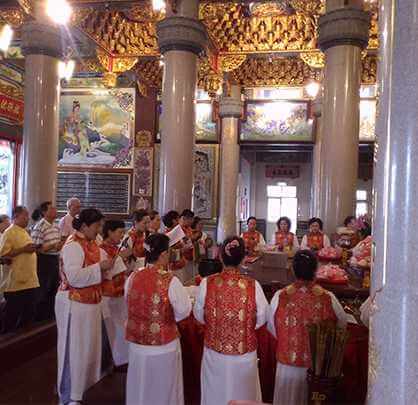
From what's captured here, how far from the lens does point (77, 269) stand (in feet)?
11.0

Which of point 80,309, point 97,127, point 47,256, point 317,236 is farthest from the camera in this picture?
point 97,127

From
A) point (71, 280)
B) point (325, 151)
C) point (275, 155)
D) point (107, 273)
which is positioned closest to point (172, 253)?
point (107, 273)

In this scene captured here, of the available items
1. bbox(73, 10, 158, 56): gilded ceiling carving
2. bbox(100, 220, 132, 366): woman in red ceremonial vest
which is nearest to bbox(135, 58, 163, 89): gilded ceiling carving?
bbox(73, 10, 158, 56): gilded ceiling carving

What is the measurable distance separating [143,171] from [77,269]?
9.21 metres

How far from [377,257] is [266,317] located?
1.29 meters

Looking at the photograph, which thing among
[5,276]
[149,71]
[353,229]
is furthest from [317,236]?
[149,71]

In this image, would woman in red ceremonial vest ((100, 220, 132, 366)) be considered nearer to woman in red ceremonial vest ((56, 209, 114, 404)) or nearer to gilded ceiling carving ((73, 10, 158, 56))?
woman in red ceremonial vest ((56, 209, 114, 404))

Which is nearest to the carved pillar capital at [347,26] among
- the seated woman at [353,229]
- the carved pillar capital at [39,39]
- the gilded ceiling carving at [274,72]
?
the seated woman at [353,229]

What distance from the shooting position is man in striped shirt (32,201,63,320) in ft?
17.5

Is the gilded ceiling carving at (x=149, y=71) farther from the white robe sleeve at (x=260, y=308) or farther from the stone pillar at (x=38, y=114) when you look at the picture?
the white robe sleeve at (x=260, y=308)

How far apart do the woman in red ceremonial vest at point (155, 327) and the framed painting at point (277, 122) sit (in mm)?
9542

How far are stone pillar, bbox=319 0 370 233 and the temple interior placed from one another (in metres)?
0.02

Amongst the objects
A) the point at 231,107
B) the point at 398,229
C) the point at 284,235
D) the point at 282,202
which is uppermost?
the point at 231,107

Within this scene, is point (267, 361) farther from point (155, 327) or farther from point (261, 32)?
point (261, 32)
